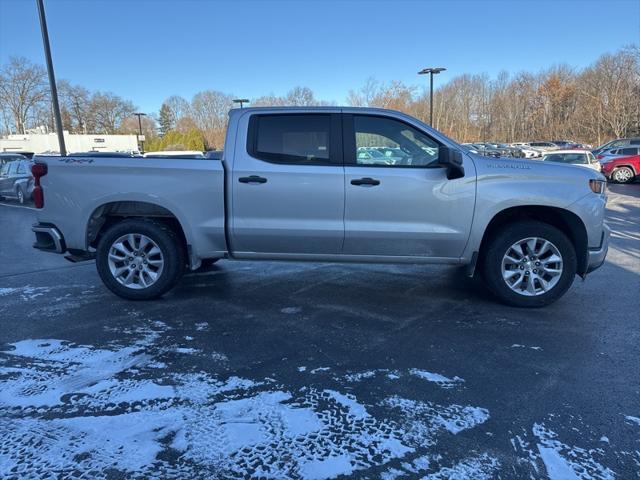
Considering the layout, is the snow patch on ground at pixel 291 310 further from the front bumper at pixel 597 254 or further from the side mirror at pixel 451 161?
the front bumper at pixel 597 254

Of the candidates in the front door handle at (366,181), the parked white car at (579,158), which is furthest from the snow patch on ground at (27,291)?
the parked white car at (579,158)

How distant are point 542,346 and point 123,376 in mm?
3302

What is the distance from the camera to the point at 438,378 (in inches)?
122

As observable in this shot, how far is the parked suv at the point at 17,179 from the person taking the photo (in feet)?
48.8

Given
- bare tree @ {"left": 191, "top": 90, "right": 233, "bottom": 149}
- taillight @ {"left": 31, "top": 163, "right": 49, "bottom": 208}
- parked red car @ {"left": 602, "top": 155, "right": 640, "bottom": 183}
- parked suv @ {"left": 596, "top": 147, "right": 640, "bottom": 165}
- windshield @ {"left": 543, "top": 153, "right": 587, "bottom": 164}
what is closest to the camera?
taillight @ {"left": 31, "top": 163, "right": 49, "bottom": 208}

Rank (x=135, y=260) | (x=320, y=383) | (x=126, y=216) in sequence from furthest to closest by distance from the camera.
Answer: (x=126, y=216)
(x=135, y=260)
(x=320, y=383)

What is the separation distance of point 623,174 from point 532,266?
18880 millimetres

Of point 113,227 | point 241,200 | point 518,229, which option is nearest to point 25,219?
point 113,227

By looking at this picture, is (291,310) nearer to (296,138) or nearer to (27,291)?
(296,138)

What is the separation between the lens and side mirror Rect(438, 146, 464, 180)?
13.3ft

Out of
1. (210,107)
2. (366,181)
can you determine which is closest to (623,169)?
(366,181)

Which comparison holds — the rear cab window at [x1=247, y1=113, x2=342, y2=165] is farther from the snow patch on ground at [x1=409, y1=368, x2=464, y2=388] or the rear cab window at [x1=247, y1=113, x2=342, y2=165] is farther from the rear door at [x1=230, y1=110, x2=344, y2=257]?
the snow patch on ground at [x1=409, y1=368, x2=464, y2=388]

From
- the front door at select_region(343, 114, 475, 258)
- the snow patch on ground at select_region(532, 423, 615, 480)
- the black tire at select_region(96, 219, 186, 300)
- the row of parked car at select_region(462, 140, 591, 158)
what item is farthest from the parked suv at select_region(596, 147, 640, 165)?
the snow patch on ground at select_region(532, 423, 615, 480)

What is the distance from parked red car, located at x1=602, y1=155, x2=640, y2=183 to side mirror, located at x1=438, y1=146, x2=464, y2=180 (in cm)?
1927
